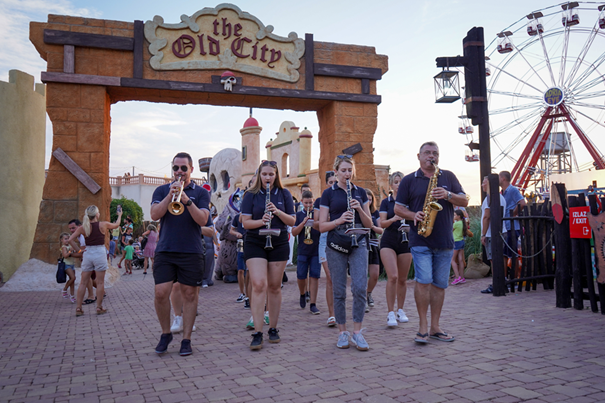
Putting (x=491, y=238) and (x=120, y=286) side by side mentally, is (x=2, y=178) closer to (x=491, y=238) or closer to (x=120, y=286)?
(x=120, y=286)

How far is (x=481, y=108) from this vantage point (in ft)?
27.6

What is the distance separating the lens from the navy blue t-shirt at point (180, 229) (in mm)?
4715

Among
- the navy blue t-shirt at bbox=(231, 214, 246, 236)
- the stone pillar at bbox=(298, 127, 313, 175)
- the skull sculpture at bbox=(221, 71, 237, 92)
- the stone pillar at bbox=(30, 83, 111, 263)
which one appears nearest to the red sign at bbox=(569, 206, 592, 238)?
the navy blue t-shirt at bbox=(231, 214, 246, 236)

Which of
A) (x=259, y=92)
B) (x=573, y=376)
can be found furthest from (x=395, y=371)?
(x=259, y=92)

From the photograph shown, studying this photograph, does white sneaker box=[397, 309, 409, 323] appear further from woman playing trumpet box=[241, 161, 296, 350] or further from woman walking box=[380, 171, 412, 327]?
woman playing trumpet box=[241, 161, 296, 350]

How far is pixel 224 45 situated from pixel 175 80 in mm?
1479

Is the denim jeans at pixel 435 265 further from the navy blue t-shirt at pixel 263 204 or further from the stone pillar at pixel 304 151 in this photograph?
the stone pillar at pixel 304 151

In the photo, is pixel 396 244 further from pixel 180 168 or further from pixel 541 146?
pixel 541 146

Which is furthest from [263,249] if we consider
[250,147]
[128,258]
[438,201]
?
[250,147]

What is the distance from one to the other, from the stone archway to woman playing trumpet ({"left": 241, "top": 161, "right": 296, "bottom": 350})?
6477 mm

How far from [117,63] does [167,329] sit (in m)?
7.82

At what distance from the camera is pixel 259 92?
11445 millimetres

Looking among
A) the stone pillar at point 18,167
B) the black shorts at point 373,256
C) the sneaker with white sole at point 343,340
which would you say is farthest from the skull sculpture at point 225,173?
the sneaker with white sole at point 343,340

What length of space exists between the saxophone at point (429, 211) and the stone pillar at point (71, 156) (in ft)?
25.9
